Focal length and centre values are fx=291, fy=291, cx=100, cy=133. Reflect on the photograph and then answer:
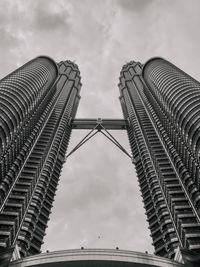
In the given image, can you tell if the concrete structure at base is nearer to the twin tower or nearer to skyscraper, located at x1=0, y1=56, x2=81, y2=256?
the twin tower

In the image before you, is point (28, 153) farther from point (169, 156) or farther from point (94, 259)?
point (94, 259)

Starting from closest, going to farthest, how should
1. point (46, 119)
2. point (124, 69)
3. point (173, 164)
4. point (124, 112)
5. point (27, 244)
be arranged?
point (27, 244) → point (173, 164) → point (46, 119) → point (124, 112) → point (124, 69)

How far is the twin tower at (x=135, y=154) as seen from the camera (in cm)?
6681

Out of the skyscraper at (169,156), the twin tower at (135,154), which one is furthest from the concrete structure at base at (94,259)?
the skyscraper at (169,156)

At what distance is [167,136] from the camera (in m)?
97.9

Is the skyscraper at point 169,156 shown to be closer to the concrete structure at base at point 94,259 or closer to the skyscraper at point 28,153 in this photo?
the concrete structure at base at point 94,259

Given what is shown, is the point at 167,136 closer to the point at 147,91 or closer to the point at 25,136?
the point at 147,91

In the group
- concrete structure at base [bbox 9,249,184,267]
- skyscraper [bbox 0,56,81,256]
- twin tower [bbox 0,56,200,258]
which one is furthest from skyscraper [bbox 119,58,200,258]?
skyscraper [bbox 0,56,81,256]

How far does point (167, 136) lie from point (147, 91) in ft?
105

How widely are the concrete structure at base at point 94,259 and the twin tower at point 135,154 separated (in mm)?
7563

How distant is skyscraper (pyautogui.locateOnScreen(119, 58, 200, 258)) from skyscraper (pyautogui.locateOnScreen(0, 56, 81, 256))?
92.8 ft

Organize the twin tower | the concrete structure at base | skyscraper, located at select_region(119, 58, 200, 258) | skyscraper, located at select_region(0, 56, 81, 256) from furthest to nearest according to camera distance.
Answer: skyscraper, located at select_region(119, 58, 200, 258)
the twin tower
skyscraper, located at select_region(0, 56, 81, 256)
the concrete structure at base

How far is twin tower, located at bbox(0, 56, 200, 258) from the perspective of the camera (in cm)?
6681

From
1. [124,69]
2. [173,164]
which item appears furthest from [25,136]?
[124,69]
